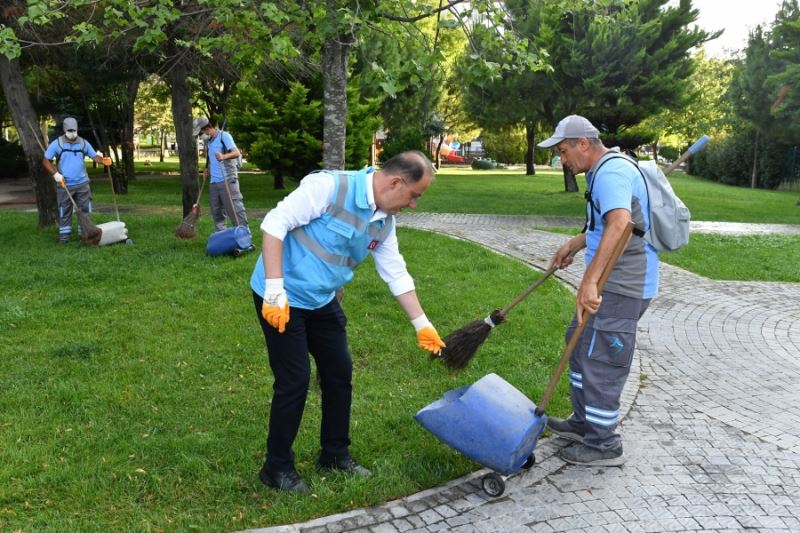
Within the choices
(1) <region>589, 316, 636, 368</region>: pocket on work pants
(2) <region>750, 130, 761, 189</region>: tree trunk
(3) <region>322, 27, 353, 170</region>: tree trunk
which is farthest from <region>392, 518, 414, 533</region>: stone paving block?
(2) <region>750, 130, 761, 189</region>: tree trunk

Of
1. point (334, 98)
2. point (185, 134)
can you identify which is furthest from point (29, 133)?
point (334, 98)

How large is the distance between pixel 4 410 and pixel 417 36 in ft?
12.7

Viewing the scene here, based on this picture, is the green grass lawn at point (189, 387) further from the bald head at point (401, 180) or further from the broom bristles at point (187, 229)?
the broom bristles at point (187, 229)

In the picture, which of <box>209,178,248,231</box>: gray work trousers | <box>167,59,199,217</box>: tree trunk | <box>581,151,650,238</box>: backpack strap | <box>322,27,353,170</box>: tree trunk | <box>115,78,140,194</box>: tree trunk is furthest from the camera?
<box>115,78,140,194</box>: tree trunk

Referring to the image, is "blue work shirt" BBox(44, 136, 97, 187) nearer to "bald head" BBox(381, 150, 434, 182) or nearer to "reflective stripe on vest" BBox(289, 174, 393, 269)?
"reflective stripe on vest" BBox(289, 174, 393, 269)

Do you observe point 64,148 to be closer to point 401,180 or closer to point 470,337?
point 470,337

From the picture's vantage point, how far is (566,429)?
411 centimetres

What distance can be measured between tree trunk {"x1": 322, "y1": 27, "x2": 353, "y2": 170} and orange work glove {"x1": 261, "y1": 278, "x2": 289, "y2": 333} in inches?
76.0

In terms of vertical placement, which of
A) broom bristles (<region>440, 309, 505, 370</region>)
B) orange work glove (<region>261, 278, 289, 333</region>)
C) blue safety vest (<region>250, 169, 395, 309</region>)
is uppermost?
blue safety vest (<region>250, 169, 395, 309</region>)

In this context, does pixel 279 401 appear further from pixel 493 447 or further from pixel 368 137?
pixel 368 137

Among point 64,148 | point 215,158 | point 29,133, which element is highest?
point 29,133

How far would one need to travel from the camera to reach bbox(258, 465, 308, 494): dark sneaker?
3.35 m

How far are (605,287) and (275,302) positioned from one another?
184 cm

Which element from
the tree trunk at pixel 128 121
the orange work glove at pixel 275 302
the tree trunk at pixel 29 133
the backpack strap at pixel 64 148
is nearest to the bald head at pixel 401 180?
the orange work glove at pixel 275 302
